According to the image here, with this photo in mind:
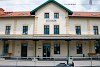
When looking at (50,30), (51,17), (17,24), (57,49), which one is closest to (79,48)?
(57,49)

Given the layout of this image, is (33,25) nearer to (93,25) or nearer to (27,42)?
(27,42)

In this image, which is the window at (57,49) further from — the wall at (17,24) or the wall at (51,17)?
the wall at (17,24)

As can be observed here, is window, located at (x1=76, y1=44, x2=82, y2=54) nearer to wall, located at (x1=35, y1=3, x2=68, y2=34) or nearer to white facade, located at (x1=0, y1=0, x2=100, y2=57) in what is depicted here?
white facade, located at (x1=0, y1=0, x2=100, y2=57)

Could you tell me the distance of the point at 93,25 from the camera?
95.8ft

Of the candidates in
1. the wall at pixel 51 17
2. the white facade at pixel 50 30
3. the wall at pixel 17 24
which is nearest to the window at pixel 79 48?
the white facade at pixel 50 30

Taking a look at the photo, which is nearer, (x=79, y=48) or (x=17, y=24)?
(x=79, y=48)

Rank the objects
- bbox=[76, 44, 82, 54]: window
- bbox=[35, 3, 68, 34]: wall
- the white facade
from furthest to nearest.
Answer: bbox=[35, 3, 68, 34]: wall, bbox=[76, 44, 82, 54]: window, the white facade

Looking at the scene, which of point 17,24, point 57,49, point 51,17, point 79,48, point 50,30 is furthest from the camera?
point 17,24

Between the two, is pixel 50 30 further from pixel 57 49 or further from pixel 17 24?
pixel 17 24

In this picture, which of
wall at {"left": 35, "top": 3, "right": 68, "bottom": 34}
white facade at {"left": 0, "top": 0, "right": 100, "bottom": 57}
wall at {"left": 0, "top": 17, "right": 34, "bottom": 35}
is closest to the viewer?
white facade at {"left": 0, "top": 0, "right": 100, "bottom": 57}

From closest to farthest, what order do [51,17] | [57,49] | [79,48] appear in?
[57,49]
[79,48]
[51,17]

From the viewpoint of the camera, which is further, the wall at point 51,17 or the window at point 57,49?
the wall at point 51,17

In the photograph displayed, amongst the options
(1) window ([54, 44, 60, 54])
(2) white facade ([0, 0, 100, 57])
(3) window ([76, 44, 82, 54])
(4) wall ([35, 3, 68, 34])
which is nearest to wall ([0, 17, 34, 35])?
(2) white facade ([0, 0, 100, 57])

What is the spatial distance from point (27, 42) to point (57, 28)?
5010 millimetres
